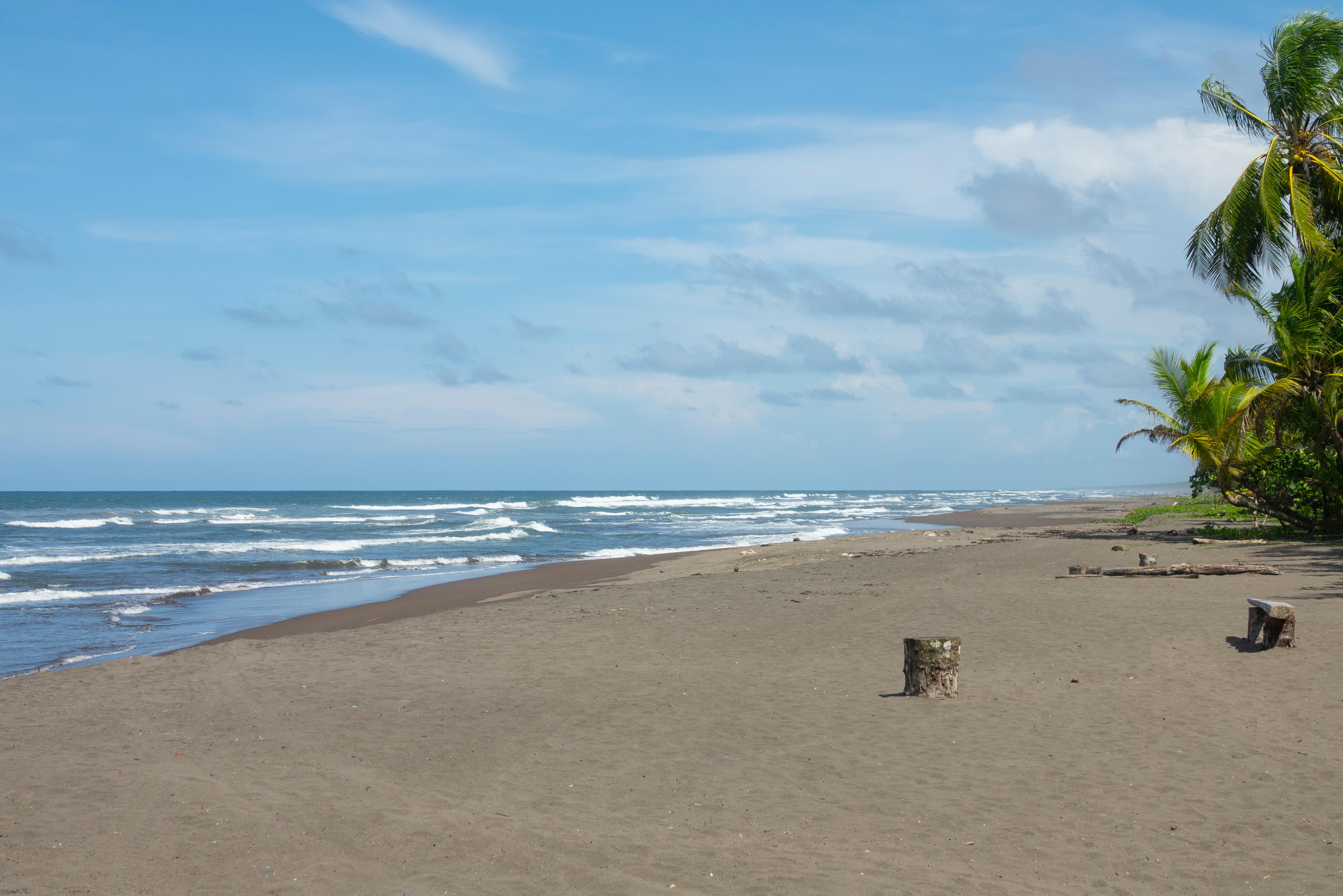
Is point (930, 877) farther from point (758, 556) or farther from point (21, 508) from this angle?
point (21, 508)

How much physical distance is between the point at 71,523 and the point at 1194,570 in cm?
5145

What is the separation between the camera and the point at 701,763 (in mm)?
6129

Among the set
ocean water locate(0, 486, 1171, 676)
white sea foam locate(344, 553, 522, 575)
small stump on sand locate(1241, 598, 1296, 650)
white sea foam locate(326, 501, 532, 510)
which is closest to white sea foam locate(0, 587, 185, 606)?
ocean water locate(0, 486, 1171, 676)

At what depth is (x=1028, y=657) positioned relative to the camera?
354 inches

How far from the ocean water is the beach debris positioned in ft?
43.1

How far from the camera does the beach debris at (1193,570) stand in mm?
13672

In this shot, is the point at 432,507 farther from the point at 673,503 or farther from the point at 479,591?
the point at 479,591

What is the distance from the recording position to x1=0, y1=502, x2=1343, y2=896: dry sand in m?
4.51

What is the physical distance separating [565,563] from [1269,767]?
2016 centimetres

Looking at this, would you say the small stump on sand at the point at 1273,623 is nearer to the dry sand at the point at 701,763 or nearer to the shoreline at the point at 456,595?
the dry sand at the point at 701,763

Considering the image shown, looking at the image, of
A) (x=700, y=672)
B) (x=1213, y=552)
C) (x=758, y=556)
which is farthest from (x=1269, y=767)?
(x=758, y=556)

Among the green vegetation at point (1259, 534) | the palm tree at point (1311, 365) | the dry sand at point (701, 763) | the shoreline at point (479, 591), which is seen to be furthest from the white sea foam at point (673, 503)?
the dry sand at point (701, 763)

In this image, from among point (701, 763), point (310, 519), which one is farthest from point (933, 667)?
point (310, 519)

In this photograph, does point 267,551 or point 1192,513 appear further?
point 1192,513
